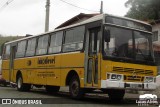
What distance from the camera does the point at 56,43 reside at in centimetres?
1823

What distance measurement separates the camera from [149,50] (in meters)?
15.4

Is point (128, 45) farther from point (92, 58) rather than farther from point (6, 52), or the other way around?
point (6, 52)

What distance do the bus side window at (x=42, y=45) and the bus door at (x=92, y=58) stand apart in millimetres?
4470

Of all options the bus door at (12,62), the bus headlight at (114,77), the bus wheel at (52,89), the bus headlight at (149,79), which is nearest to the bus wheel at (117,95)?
the bus headlight at (149,79)

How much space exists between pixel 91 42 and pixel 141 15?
119 ft

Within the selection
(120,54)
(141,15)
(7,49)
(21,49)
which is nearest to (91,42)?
(120,54)

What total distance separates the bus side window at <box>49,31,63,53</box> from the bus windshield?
391 cm

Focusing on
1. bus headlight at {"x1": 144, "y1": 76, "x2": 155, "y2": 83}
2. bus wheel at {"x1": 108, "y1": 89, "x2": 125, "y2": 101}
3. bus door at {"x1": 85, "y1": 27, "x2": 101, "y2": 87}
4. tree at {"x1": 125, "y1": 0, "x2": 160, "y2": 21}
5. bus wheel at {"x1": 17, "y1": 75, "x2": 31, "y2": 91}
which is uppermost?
tree at {"x1": 125, "y1": 0, "x2": 160, "y2": 21}

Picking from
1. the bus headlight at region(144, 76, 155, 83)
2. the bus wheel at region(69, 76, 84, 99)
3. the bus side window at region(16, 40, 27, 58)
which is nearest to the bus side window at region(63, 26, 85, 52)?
the bus wheel at region(69, 76, 84, 99)

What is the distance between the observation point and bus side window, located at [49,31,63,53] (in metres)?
17.9

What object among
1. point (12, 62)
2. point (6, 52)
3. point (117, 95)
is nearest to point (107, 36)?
point (117, 95)

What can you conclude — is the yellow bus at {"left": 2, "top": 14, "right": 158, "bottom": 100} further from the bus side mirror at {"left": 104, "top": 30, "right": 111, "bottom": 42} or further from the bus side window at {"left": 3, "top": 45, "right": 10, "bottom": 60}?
the bus side window at {"left": 3, "top": 45, "right": 10, "bottom": 60}

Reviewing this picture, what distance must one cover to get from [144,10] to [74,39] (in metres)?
36.1

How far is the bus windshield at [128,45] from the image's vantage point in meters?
14.3
